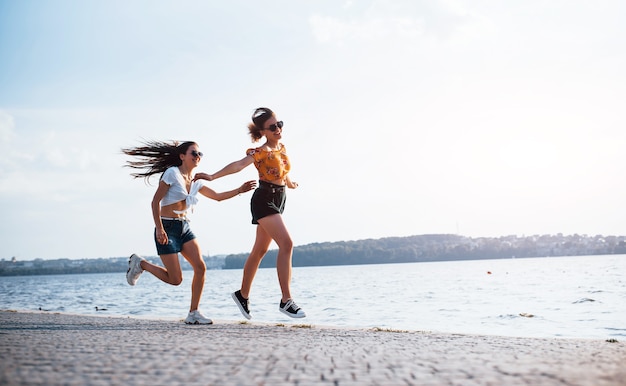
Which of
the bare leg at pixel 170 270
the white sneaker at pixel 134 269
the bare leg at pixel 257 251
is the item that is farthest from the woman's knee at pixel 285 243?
the white sneaker at pixel 134 269

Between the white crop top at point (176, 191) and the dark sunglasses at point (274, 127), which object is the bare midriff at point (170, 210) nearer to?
the white crop top at point (176, 191)

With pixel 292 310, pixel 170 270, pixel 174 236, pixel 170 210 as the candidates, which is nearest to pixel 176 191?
pixel 170 210

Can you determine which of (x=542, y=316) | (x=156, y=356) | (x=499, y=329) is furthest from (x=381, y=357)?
(x=542, y=316)

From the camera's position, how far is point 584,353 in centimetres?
452

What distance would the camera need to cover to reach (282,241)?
22.5 feet

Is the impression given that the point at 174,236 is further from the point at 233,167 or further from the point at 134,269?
the point at 233,167

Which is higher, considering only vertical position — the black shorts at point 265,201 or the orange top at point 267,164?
the orange top at point 267,164

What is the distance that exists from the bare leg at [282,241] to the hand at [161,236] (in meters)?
1.13

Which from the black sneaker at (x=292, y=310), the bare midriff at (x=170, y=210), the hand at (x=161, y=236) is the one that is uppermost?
the bare midriff at (x=170, y=210)

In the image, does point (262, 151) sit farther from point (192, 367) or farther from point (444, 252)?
point (444, 252)

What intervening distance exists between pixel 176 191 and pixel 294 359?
138 inches

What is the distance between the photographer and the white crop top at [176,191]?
704 cm

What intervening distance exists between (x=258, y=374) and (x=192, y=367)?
50 centimetres

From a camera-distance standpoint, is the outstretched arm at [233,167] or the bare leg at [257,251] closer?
the outstretched arm at [233,167]
